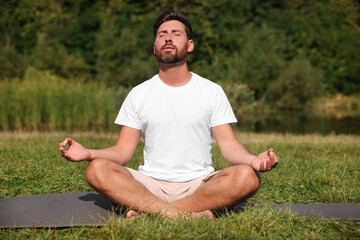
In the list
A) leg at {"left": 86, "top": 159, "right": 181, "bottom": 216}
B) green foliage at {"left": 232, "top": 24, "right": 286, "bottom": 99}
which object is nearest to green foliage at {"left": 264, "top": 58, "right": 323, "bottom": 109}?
green foliage at {"left": 232, "top": 24, "right": 286, "bottom": 99}

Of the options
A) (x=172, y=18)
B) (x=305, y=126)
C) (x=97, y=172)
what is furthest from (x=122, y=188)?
(x=305, y=126)

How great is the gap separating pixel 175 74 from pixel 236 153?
74 cm

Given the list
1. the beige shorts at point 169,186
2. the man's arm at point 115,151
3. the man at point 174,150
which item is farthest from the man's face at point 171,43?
the beige shorts at point 169,186

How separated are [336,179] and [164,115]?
2.09 metres

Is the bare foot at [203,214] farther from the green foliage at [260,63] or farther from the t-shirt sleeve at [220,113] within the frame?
the green foliage at [260,63]

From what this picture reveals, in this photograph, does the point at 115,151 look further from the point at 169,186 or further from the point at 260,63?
the point at 260,63

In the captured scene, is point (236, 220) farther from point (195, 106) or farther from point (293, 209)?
point (195, 106)

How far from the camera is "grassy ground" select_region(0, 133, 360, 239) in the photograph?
7.64 feet

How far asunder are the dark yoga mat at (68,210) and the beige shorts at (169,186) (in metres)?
0.30

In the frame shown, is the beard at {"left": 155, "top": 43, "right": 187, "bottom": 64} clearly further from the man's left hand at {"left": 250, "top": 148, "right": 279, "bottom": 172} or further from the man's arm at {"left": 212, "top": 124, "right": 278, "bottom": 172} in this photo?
the man's left hand at {"left": 250, "top": 148, "right": 279, "bottom": 172}

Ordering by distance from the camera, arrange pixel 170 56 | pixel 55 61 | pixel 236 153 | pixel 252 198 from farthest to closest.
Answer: pixel 55 61 < pixel 252 198 < pixel 170 56 < pixel 236 153

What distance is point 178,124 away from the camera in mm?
2756

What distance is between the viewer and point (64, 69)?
24453 mm

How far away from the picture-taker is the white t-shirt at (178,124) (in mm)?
2744
